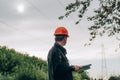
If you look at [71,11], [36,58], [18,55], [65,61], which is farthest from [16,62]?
[65,61]

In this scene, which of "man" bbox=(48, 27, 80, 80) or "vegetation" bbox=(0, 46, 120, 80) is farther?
"vegetation" bbox=(0, 46, 120, 80)

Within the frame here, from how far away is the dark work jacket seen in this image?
7484 mm

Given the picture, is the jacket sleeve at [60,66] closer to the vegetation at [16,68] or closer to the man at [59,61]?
the man at [59,61]

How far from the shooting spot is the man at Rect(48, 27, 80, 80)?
7.49 meters

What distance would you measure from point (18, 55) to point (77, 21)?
65.4 feet

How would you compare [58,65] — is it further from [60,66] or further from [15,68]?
[15,68]

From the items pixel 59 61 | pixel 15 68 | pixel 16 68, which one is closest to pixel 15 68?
pixel 15 68

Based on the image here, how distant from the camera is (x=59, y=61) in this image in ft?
24.7

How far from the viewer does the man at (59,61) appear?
749cm

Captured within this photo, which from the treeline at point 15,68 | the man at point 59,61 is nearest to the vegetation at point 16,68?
the treeline at point 15,68

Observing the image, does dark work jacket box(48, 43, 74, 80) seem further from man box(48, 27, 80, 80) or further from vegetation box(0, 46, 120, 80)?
vegetation box(0, 46, 120, 80)

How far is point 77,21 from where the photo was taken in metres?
20.0

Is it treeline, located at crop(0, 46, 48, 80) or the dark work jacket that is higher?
treeline, located at crop(0, 46, 48, 80)

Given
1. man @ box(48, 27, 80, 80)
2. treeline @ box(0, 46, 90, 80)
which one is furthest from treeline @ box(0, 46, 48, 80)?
man @ box(48, 27, 80, 80)
